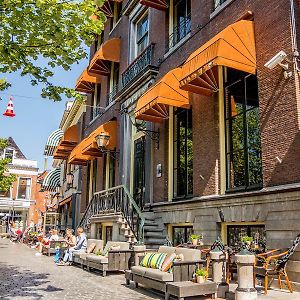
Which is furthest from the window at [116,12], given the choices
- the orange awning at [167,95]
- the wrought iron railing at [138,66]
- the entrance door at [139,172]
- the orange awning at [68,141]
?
the orange awning at [167,95]

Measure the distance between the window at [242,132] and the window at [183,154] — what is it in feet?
6.77

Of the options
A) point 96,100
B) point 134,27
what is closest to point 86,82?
point 96,100

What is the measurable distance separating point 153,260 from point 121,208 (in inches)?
218

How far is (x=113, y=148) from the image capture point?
733 inches

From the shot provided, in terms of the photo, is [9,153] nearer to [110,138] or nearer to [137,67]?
[110,138]

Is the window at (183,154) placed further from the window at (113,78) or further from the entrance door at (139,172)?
the window at (113,78)

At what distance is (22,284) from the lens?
9.16m

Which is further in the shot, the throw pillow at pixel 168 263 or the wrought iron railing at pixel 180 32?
the wrought iron railing at pixel 180 32

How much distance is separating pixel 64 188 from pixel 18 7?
25140mm

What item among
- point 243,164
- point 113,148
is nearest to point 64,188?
point 113,148

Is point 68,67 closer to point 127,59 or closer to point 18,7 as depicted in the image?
point 18,7

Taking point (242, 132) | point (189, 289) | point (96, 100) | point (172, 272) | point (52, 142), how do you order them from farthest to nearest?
point (52, 142) → point (96, 100) → point (242, 132) → point (172, 272) → point (189, 289)

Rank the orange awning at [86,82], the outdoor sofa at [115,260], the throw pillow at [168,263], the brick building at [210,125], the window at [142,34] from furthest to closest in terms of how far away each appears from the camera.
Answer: the orange awning at [86,82], the window at [142,34], the outdoor sofa at [115,260], the brick building at [210,125], the throw pillow at [168,263]

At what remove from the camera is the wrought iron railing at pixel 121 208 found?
13.0 m
